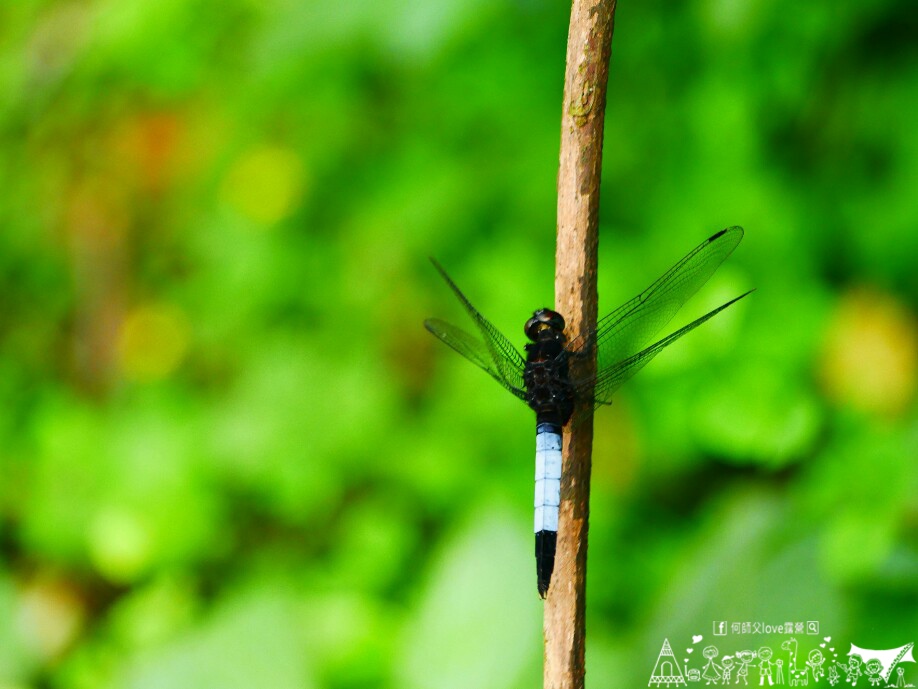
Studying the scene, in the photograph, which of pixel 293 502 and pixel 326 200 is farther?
pixel 326 200

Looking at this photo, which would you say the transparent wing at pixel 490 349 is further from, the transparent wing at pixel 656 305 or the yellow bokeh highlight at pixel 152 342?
the yellow bokeh highlight at pixel 152 342

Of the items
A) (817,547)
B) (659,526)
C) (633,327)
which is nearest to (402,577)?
(659,526)

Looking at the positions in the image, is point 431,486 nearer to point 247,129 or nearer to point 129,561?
point 129,561

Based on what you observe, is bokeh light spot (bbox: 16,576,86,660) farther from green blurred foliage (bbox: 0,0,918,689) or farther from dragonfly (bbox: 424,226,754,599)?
dragonfly (bbox: 424,226,754,599)

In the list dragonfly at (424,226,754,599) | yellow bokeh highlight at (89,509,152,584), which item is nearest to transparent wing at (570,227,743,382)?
dragonfly at (424,226,754,599)

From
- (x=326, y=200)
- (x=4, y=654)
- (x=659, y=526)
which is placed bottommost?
(x=4, y=654)

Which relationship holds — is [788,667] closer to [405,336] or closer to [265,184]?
[405,336]
